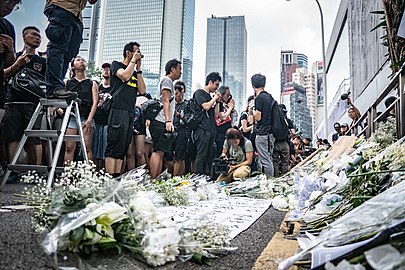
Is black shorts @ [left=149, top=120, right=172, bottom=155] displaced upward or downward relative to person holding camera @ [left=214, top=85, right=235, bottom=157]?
downward

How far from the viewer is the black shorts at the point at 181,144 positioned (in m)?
4.92

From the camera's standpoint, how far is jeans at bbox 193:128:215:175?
491 centimetres

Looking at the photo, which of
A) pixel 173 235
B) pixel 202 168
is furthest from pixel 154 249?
pixel 202 168

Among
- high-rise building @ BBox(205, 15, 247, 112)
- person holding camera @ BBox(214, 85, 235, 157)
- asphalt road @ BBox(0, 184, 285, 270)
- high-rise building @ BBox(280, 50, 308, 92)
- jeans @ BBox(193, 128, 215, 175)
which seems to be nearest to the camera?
asphalt road @ BBox(0, 184, 285, 270)

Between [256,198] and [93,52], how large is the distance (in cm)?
1029

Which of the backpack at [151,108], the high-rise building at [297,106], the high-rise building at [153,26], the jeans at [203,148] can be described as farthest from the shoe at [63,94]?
the high-rise building at [297,106]

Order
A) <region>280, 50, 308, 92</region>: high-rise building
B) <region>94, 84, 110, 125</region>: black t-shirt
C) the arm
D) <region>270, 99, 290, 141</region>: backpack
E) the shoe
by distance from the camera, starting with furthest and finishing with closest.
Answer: <region>280, 50, 308, 92</region>: high-rise building, <region>270, 99, 290, 141</region>: backpack, <region>94, 84, 110, 125</region>: black t-shirt, the arm, the shoe

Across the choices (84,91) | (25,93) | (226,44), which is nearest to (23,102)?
(25,93)

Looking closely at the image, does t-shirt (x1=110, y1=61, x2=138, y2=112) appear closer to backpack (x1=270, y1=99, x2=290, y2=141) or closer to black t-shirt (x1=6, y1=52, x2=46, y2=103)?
black t-shirt (x1=6, y1=52, x2=46, y2=103)

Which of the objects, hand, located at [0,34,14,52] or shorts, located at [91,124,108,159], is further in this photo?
shorts, located at [91,124,108,159]

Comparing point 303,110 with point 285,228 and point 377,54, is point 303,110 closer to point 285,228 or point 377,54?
point 377,54

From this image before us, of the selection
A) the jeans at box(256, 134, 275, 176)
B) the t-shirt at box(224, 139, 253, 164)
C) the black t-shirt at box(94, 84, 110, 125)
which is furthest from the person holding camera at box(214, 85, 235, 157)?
the black t-shirt at box(94, 84, 110, 125)

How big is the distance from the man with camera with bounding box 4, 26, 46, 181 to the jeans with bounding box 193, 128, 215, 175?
6.65 ft

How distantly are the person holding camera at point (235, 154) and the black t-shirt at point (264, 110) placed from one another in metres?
0.30
